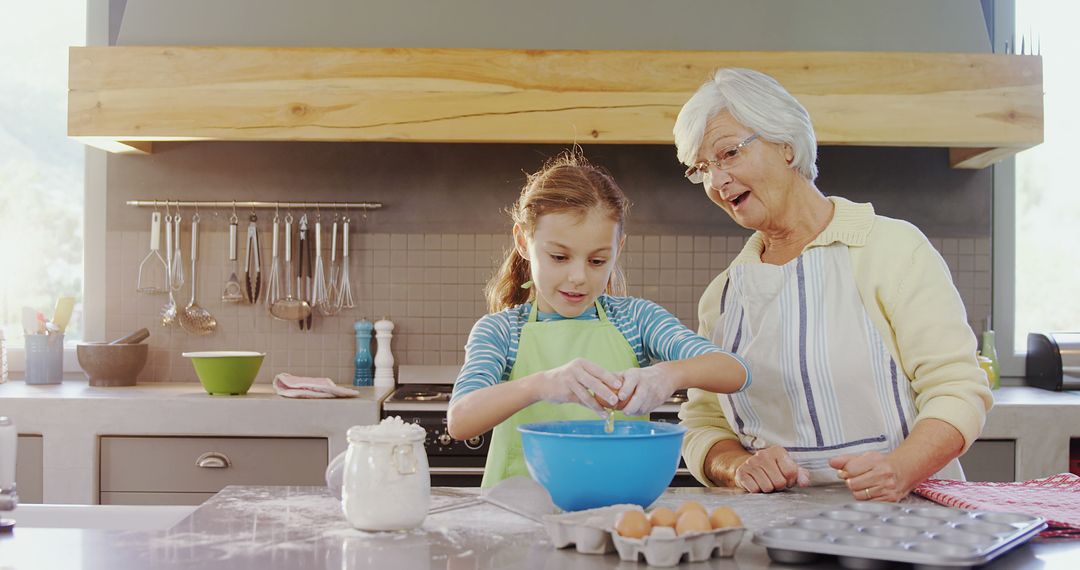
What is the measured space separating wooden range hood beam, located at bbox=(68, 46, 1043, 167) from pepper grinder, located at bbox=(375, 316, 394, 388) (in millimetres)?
694

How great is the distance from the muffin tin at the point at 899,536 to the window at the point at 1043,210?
8.43 ft

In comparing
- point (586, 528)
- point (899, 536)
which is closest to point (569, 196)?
point (586, 528)

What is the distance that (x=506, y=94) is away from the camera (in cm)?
289

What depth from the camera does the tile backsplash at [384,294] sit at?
339 cm

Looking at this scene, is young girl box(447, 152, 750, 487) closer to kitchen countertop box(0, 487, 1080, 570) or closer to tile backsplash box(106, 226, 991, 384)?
kitchen countertop box(0, 487, 1080, 570)

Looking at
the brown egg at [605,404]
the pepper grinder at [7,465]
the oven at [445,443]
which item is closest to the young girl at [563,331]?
the brown egg at [605,404]

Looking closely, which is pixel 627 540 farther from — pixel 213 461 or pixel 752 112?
pixel 213 461

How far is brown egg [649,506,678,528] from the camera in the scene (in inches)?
40.2

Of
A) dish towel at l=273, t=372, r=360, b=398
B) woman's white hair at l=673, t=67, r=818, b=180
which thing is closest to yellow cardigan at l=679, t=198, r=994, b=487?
woman's white hair at l=673, t=67, r=818, b=180

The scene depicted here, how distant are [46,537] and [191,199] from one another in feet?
7.89

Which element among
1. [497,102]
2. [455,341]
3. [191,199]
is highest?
[497,102]

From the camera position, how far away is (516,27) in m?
3.34

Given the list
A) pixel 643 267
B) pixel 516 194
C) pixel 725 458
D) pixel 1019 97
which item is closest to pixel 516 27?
pixel 516 194

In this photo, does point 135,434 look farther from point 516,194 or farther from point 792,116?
point 792,116
